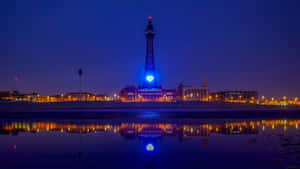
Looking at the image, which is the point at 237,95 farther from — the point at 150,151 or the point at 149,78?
the point at 150,151

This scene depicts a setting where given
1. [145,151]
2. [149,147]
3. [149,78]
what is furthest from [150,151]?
[149,78]

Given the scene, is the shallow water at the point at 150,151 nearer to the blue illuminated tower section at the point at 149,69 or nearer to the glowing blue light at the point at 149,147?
the glowing blue light at the point at 149,147

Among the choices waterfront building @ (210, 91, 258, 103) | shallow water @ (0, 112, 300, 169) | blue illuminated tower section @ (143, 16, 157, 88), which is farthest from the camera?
waterfront building @ (210, 91, 258, 103)

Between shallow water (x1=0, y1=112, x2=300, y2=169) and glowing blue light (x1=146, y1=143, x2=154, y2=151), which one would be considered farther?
glowing blue light (x1=146, y1=143, x2=154, y2=151)

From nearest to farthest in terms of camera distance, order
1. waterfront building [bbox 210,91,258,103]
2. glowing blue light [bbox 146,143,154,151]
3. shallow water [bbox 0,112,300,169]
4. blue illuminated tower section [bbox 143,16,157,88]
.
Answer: shallow water [bbox 0,112,300,169], glowing blue light [bbox 146,143,154,151], blue illuminated tower section [bbox 143,16,157,88], waterfront building [bbox 210,91,258,103]

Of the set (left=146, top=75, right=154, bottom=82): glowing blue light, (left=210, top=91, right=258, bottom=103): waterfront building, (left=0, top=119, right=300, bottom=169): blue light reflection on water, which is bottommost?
(left=0, top=119, right=300, bottom=169): blue light reflection on water

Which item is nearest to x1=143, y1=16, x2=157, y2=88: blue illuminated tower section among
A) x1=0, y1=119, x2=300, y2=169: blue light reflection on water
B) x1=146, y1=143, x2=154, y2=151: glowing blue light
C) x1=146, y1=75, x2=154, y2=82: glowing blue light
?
x1=146, y1=75, x2=154, y2=82: glowing blue light

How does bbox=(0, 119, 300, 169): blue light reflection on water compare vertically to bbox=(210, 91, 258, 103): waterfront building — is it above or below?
below

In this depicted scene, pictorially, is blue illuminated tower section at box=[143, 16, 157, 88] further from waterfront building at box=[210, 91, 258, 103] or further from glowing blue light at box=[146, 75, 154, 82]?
waterfront building at box=[210, 91, 258, 103]

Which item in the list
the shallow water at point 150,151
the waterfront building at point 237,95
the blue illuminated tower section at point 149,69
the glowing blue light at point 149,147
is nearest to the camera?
the shallow water at point 150,151

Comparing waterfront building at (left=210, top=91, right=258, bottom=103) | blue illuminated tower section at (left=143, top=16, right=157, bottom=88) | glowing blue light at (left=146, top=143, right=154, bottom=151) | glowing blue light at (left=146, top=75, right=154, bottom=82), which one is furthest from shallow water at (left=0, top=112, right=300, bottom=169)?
waterfront building at (left=210, top=91, right=258, bottom=103)

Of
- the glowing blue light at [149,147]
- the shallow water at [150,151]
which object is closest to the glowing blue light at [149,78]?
the shallow water at [150,151]

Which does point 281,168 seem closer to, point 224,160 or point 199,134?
point 224,160

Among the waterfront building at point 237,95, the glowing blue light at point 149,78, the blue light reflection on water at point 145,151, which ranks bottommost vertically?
the blue light reflection on water at point 145,151
